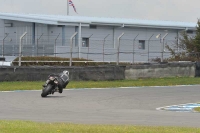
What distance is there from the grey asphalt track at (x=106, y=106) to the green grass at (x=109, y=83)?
4.75 ft

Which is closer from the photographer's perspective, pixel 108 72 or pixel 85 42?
pixel 108 72

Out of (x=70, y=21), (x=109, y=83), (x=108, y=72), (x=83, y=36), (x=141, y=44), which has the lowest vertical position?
(x=109, y=83)

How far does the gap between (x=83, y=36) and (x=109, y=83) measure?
60.1 ft

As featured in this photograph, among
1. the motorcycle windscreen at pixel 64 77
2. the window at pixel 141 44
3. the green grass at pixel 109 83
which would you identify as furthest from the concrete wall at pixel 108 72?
the window at pixel 141 44

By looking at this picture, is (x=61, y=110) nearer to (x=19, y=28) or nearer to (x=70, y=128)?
(x=70, y=128)

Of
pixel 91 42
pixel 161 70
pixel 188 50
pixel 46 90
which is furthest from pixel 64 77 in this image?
pixel 91 42

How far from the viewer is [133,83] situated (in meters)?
24.9

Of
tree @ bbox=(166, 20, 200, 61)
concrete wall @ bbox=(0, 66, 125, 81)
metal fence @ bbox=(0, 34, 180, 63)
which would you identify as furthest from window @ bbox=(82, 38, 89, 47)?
concrete wall @ bbox=(0, 66, 125, 81)

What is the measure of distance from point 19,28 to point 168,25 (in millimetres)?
13910

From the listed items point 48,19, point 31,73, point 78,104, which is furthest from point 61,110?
point 48,19

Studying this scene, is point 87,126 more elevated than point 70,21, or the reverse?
point 70,21

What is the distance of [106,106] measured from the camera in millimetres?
16391

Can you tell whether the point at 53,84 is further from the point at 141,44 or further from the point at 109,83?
the point at 141,44

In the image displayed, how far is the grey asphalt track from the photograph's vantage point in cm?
1239
